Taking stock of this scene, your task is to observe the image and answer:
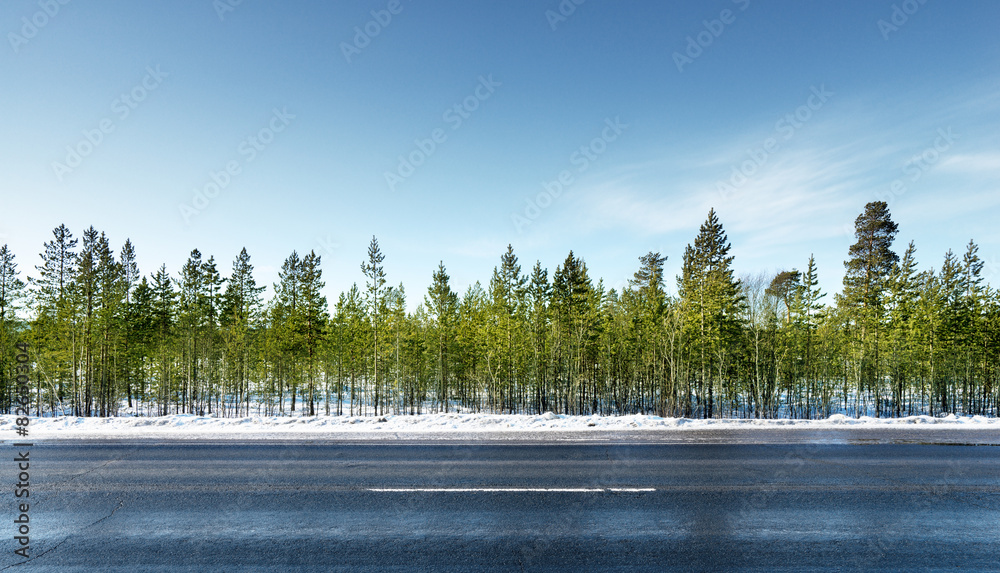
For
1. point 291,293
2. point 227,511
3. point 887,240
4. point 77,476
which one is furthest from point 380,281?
point 887,240

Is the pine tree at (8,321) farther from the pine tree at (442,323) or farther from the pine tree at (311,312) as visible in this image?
the pine tree at (442,323)

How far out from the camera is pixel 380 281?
1438 inches

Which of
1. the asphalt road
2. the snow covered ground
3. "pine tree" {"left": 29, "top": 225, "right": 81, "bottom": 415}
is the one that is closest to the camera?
the asphalt road

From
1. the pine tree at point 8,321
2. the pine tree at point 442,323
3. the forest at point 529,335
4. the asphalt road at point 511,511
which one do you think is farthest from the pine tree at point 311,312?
the asphalt road at point 511,511

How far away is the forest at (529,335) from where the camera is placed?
33344mm

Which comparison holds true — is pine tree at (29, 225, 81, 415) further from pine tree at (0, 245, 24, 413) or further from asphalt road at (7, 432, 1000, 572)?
asphalt road at (7, 432, 1000, 572)

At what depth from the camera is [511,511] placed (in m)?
6.14

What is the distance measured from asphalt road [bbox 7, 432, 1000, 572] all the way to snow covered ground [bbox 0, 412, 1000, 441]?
341 centimetres

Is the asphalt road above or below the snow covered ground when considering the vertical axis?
above

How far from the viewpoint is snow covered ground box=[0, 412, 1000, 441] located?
1343cm

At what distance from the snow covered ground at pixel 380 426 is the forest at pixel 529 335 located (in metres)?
16.1

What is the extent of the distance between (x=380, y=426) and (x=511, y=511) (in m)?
9.95

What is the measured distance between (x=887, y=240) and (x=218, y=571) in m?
53.1

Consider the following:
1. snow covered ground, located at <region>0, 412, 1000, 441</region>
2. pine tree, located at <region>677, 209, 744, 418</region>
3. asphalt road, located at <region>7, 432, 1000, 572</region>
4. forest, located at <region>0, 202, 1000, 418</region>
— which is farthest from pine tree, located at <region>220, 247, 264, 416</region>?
pine tree, located at <region>677, 209, 744, 418</region>
